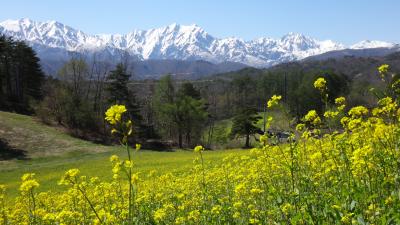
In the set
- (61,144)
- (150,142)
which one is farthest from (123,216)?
(150,142)

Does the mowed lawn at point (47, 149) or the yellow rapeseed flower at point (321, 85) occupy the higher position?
the yellow rapeseed flower at point (321, 85)

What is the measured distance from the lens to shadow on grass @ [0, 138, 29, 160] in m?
46.3

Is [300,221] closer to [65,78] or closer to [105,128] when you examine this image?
[105,128]

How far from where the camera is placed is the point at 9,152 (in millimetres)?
47688

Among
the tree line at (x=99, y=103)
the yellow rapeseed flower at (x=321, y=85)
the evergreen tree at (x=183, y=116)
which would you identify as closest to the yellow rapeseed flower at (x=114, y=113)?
the yellow rapeseed flower at (x=321, y=85)

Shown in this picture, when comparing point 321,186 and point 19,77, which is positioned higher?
point 19,77

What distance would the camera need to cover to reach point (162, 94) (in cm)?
7869

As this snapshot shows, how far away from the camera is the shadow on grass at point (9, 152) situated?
4633 cm

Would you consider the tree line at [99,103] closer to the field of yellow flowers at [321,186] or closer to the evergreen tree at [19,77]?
the evergreen tree at [19,77]

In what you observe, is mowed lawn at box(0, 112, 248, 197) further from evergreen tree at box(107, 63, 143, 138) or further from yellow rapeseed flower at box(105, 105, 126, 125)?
yellow rapeseed flower at box(105, 105, 126, 125)

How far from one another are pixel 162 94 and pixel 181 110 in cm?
961

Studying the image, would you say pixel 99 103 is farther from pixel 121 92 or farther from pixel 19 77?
pixel 19 77

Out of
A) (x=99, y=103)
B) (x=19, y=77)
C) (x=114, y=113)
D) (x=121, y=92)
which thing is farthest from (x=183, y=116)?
(x=114, y=113)

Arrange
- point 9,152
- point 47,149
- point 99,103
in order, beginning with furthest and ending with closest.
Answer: point 99,103 < point 47,149 < point 9,152
